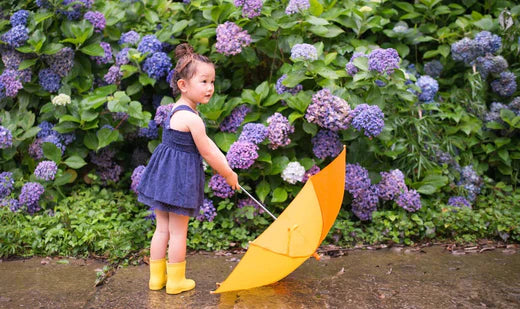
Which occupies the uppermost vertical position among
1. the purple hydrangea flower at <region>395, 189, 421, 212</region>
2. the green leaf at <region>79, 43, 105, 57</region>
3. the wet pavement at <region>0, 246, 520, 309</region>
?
the green leaf at <region>79, 43, 105, 57</region>

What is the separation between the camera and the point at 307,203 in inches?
97.3

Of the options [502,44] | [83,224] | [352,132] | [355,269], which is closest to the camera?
[355,269]

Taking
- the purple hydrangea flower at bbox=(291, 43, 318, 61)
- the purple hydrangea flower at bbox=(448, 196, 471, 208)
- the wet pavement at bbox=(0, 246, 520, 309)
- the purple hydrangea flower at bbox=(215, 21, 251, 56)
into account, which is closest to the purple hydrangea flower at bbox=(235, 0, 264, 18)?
the purple hydrangea flower at bbox=(215, 21, 251, 56)

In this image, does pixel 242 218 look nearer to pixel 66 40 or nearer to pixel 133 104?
pixel 133 104

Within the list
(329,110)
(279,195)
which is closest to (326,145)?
(329,110)

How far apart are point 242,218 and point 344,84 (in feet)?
4.03

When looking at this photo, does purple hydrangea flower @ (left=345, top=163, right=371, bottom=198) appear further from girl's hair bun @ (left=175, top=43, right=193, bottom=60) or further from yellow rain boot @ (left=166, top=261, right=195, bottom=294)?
girl's hair bun @ (left=175, top=43, right=193, bottom=60)

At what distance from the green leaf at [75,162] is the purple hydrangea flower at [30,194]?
245 mm

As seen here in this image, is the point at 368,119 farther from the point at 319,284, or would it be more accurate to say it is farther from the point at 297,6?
the point at 319,284

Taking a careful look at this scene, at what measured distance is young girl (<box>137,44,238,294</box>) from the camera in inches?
99.2

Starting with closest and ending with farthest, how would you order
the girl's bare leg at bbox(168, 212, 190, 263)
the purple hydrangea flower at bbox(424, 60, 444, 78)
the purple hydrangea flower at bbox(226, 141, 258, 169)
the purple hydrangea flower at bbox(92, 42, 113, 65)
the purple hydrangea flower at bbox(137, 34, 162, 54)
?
the girl's bare leg at bbox(168, 212, 190, 263) → the purple hydrangea flower at bbox(226, 141, 258, 169) → the purple hydrangea flower at bbox(137, 34, 162, 54) → the purple hydrangea flower at bbox(92, 42, 113, 65) → the purple hydrangea flower at bbox(424, 60, 444, 78)

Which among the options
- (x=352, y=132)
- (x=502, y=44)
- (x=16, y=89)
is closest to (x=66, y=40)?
(x=16, y=89)

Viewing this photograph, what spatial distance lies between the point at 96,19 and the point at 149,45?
19.0 inches

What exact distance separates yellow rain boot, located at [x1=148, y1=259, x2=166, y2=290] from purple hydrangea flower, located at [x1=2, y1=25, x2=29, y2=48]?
7.14 feet
